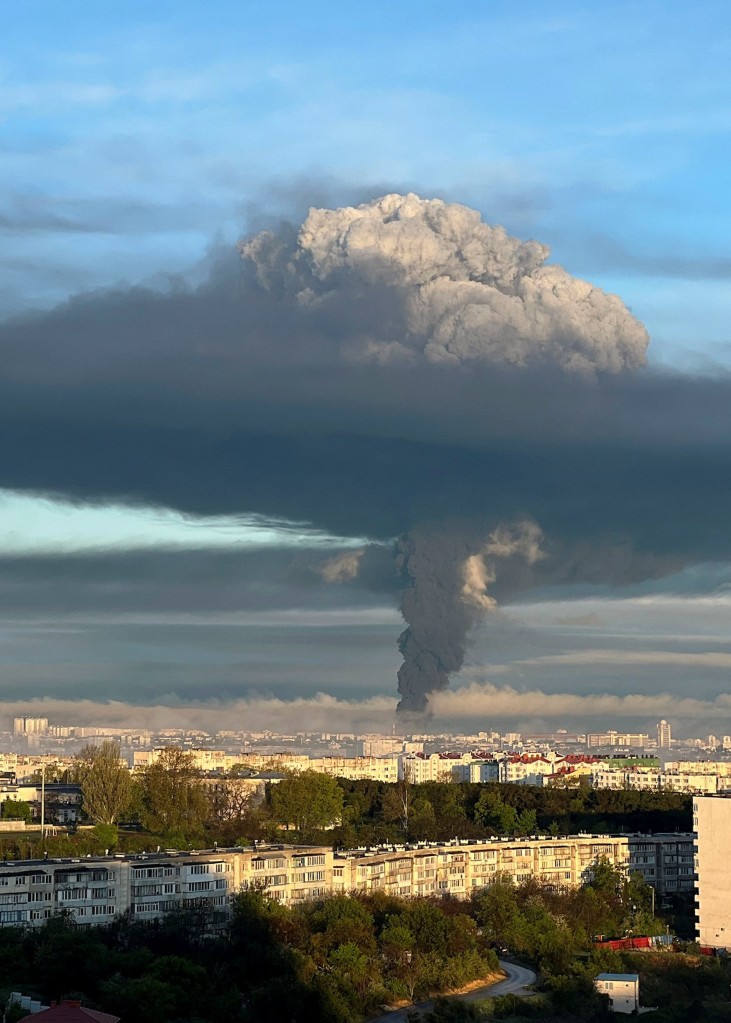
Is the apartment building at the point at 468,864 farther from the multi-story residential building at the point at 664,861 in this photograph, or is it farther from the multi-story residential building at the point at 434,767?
the multi-story residential building at the point at 434,767

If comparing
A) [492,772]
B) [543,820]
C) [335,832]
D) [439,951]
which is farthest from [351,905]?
[492,772]

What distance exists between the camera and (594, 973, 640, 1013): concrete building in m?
41.1

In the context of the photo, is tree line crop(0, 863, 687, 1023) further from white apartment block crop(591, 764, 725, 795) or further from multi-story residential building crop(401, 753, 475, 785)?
multi-story residential building crop(401, 753, 475, 785)

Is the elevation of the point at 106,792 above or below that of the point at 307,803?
above

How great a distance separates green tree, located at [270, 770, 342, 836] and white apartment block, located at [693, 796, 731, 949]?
2040 cm

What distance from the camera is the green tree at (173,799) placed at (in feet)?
206

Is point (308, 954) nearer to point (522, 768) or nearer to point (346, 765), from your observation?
point (522, 768)

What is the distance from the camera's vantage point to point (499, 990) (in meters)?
42.5

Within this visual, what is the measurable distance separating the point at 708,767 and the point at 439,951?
9387cm

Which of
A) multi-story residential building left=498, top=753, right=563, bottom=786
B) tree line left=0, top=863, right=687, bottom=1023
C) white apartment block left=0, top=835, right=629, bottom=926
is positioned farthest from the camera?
multi-story residential building left=498, top=753, right=563, bottom=786

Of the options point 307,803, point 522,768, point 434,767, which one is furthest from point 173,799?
point 434,767

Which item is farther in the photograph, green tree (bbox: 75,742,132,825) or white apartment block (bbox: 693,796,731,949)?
green tree (bbox: 75,742,132,825)

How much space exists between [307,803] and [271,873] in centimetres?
2047

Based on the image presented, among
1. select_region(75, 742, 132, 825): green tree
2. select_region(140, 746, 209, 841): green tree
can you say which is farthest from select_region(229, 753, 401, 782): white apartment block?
select_region(75, 742, 132, 825): green tree
